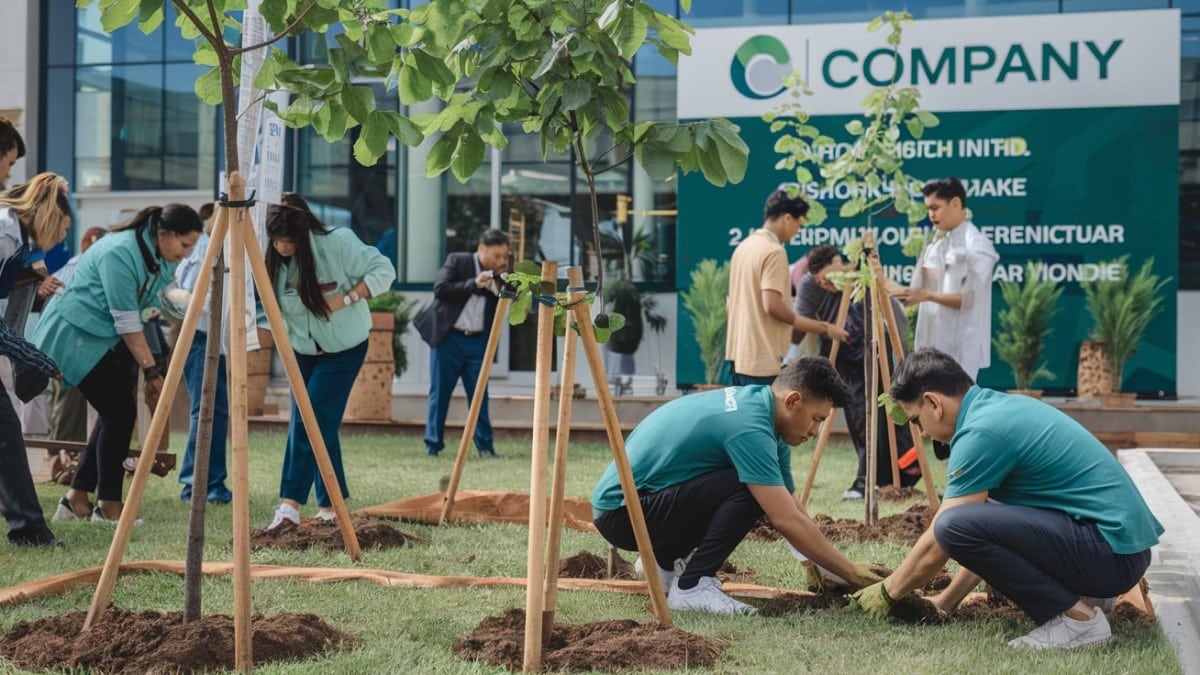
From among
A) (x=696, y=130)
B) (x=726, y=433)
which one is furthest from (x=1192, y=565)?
(x=696, y=130)

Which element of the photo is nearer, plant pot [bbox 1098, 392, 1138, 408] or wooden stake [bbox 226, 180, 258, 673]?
wooden stake [bbox 226, 180, 258, 673]

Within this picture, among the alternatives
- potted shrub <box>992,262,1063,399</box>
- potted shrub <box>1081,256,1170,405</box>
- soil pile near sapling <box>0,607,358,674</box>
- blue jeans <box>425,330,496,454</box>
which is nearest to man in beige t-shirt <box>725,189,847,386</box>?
blue jeans <box>425,330,496,454</box>

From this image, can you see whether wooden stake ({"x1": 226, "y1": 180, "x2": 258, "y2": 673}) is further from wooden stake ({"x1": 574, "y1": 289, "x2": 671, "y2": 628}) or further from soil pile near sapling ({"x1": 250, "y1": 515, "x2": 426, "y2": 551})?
soil pile near sapling ({"x1": 250, "y1": 515, "x2": 426, "y2": 551})

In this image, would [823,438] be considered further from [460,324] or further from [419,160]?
[419,160]

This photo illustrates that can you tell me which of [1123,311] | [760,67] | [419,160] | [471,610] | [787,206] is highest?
[760,67]

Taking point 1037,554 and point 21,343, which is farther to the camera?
point 21,343

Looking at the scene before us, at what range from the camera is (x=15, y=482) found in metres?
5.73

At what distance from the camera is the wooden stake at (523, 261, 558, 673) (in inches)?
145

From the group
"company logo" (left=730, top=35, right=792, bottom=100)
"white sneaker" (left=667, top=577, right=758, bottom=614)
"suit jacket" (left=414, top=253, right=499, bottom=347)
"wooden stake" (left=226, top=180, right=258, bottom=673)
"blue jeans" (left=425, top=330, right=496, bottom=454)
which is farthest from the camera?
"company logo" (left=730, top=35, right=792, bottom=100)

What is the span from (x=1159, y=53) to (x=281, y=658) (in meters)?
10.4

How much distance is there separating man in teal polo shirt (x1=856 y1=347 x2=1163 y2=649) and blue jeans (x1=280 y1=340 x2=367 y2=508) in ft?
10.1

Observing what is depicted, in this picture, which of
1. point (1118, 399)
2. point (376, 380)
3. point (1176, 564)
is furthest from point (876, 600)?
point (376, 380)

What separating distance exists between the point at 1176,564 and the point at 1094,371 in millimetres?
7105

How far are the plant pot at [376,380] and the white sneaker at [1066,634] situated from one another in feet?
28.1
